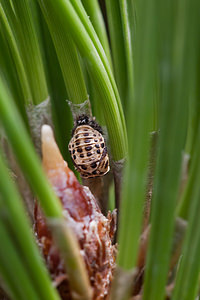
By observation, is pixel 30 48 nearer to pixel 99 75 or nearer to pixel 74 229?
pixel 99 75

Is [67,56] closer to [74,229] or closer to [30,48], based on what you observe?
[30,48]

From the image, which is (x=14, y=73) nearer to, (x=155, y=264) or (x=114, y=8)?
(x=114, y=8)

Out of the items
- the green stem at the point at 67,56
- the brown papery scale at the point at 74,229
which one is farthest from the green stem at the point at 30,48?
the brown papery scale at the point at 74,229

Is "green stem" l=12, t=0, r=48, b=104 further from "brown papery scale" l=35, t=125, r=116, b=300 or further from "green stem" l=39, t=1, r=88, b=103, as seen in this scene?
"brown papery scale" l=35, t=125, r=116, b=300

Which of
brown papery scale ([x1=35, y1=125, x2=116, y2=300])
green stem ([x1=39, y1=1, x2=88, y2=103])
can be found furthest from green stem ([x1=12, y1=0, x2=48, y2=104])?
brown papery scale ([x1=35, y1=125, x2=116, y2=300])

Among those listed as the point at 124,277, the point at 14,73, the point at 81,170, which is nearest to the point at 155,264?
the point at 124,277

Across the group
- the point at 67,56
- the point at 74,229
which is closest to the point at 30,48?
the point at 67,56
